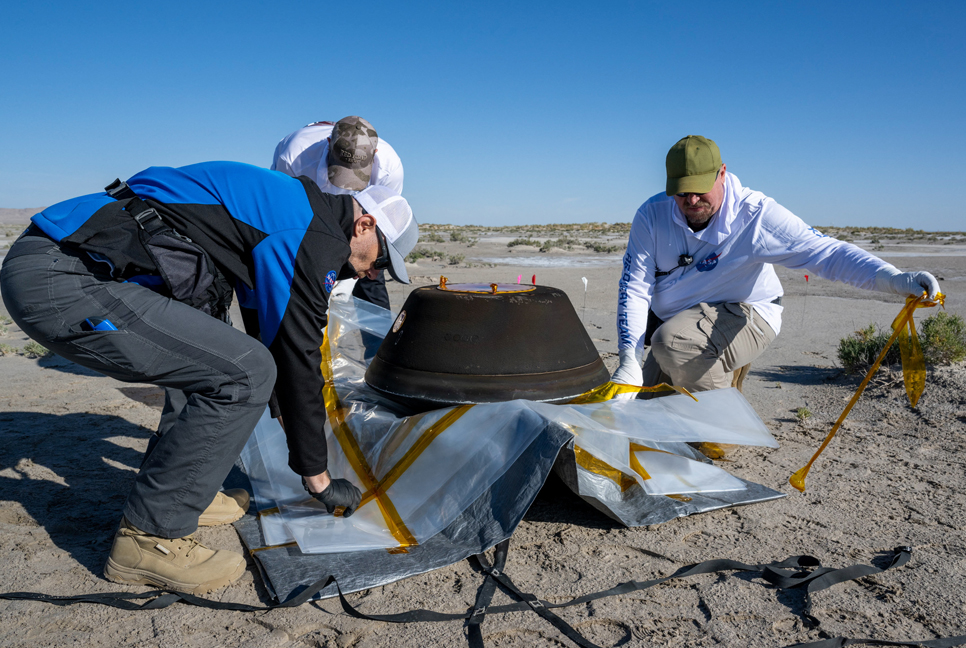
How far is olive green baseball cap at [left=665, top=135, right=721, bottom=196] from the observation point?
3512mm

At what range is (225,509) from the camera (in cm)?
304

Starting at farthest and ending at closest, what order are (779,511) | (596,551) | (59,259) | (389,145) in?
(389,145), (779,511), (596,551), (59,259)

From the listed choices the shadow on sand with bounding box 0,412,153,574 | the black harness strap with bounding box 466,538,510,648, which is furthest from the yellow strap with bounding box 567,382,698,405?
the shadow on sand with bounding box 0,412,153,574

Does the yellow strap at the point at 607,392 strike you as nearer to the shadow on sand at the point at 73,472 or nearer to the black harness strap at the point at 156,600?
the black harness strap at the point at 156,600

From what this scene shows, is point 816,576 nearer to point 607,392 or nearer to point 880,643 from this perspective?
point 880,643

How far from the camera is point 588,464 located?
9.55 feet

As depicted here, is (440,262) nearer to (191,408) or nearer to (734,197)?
(734,197)

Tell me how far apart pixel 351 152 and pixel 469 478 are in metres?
2.28

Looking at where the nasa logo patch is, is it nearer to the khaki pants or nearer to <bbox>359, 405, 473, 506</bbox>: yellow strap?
the khaki pants

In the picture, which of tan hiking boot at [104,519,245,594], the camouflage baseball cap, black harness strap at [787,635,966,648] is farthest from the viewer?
the camouflage baseball cap

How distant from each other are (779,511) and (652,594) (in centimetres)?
101

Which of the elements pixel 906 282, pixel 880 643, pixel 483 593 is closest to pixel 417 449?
pixel 483 593

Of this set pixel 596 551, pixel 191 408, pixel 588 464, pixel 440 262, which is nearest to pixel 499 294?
pixel 588 464

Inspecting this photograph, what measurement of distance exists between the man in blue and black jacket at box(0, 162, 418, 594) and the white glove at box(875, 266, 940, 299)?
2302 mm
